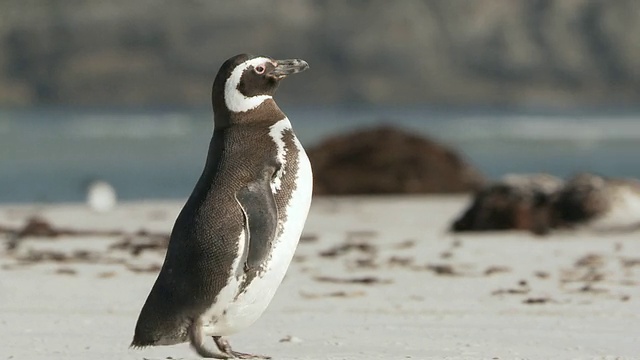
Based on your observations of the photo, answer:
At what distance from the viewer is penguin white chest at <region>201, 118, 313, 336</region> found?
6352 millimetres

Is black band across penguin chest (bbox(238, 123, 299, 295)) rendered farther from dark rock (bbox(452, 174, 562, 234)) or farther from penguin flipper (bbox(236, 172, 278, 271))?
dark rock (bbox(452, 174, 562, 234))

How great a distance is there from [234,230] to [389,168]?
447 inches

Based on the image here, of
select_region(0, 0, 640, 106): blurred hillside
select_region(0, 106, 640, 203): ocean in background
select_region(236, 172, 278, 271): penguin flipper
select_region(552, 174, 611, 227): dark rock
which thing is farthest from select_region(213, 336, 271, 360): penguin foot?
select_region(0, 0, 640, 106): blurred hillside

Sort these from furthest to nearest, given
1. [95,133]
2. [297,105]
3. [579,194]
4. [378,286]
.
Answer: [297,105] → [95,133] → [579,194] → [378,286]

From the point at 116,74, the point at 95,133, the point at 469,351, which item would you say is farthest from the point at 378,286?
the point at 116,74

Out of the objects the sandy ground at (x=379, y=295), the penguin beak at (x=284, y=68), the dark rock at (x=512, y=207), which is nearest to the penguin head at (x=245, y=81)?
the penguin beak at (x=284, y=68)

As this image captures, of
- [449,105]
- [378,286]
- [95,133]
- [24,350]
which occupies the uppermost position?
[449,105]

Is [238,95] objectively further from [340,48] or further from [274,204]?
[340,48]

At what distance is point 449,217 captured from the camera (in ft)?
46.6

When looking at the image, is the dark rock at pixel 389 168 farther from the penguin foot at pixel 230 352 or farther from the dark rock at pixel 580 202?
the penguin foot at pixel 230 352

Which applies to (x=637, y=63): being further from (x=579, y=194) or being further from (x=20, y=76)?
(x=579, y=194)

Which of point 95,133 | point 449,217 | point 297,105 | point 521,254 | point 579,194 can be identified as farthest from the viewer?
point 297,105

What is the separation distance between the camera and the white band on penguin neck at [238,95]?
666 centimetres

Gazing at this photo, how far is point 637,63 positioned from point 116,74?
49.1m
